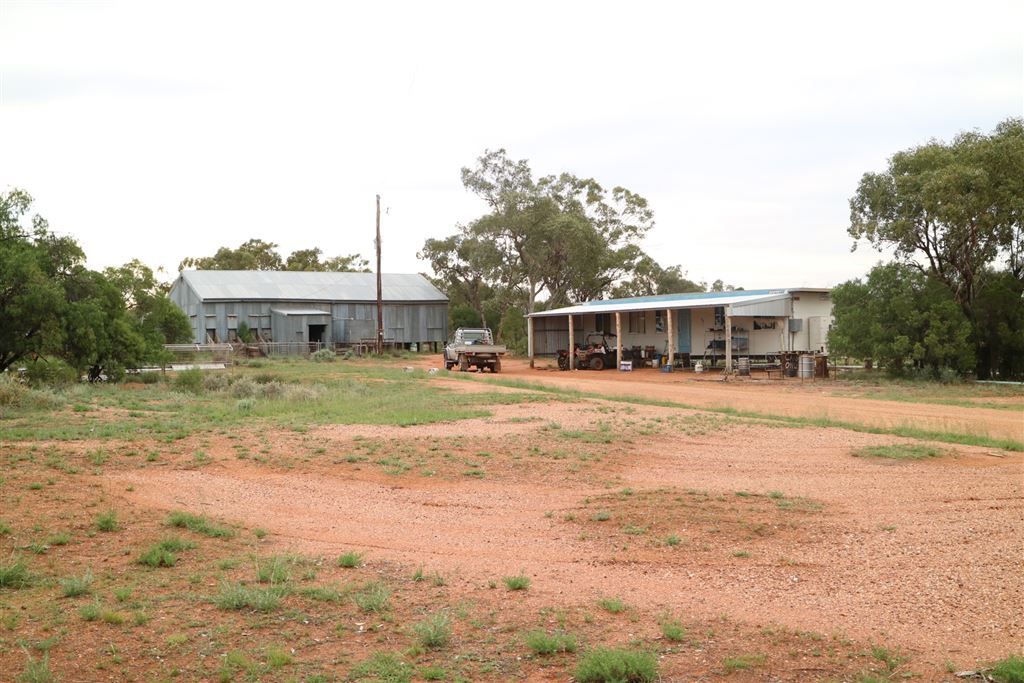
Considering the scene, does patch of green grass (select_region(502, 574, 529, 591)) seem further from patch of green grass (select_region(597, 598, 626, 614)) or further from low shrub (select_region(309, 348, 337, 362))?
low shrub (select_region(309, 348, 337, 362))

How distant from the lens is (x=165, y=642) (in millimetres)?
6281

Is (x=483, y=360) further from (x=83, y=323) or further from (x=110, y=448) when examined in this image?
(x=110, y=448)

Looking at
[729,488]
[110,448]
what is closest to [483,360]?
[110,448]

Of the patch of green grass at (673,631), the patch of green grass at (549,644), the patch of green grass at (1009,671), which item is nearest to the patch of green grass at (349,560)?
the patch of green grass at (549,644)

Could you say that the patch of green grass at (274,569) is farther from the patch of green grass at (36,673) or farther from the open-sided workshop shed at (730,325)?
the open-sided workshop shed at (730,325)

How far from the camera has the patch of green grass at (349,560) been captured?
8.10 metres

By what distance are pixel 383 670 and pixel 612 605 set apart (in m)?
1.97

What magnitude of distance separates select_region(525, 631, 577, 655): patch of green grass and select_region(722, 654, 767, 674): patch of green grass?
99 centimetres

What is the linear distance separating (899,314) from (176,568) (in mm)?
26398

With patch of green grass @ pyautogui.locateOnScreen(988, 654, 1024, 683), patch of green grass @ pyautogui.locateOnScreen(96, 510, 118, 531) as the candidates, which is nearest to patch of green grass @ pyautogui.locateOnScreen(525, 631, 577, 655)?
patch of green grass @ pyautogui.locateOnScreen(988, 654, 1024, 683)

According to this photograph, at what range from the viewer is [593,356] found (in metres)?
42.1

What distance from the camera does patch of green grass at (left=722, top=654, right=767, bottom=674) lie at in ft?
18.8

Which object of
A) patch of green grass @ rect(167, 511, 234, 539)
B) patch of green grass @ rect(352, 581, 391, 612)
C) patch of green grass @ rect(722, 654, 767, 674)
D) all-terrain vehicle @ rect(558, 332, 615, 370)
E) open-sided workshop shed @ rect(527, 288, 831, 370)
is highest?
open-sided workshop shed @ rect(527, 288, 831, 370)

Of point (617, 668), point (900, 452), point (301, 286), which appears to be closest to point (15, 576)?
point (617, 668)
